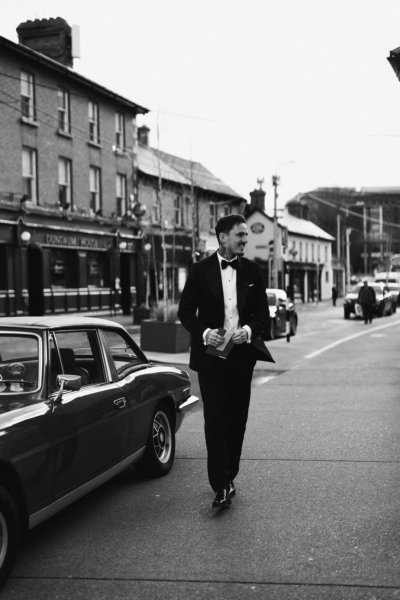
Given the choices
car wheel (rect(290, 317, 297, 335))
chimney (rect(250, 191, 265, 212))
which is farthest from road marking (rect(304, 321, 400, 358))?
chimney (rect(250, 191, 265, 212))

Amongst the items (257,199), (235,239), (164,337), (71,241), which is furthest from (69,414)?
(257,199)

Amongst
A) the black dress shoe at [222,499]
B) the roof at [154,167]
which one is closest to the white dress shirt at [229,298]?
the black dress shoe at [222,499]

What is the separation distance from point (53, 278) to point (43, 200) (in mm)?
3072

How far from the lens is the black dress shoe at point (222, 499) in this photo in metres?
5.29

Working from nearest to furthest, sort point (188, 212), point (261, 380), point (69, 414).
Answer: point (69, 414) → point (261, 380) → point (188, 212)

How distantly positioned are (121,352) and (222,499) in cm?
149

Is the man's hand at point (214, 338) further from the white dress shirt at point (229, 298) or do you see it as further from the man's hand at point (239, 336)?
the white dress shirt at point (229, 298)

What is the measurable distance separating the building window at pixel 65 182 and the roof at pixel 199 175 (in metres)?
8.88

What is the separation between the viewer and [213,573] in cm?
409

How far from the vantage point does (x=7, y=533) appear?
154 inches

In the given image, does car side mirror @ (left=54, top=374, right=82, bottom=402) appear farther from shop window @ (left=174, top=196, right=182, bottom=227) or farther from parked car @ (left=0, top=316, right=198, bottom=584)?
shop window @ (left=174, top=196, right=182, bottom=227)

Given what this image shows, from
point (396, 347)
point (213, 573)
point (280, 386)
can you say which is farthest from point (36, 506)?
point (396, 347)

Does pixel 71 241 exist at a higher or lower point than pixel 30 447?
higher

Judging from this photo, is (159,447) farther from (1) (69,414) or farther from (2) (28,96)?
(2) (28,96)
